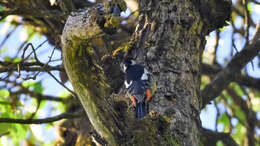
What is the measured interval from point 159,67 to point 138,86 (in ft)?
1.66

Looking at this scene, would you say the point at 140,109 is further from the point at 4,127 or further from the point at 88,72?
the point at 4,127

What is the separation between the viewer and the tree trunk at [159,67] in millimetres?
1995

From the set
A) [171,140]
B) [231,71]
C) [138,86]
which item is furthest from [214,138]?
[171,140]

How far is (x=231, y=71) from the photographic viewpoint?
3.94 metres

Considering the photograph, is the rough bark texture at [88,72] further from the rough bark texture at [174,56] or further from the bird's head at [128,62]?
the bird's head at [128,62]

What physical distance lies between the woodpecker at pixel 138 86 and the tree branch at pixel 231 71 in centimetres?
85

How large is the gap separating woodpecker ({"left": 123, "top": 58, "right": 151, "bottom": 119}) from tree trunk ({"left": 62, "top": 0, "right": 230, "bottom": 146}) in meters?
0.08

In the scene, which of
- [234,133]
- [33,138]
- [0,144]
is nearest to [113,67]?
[0,144]

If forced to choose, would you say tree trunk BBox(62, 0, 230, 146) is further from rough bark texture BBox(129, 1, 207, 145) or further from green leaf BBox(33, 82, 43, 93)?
green leaf BBox(33, 82, 43, 93)

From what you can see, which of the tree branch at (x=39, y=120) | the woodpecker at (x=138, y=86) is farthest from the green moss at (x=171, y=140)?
the tree branch at (x=39, y=120)

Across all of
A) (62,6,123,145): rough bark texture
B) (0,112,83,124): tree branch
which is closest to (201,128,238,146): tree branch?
(0,112,83,124): tree branch

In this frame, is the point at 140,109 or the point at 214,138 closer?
the point at 140,109

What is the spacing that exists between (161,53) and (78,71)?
116cm

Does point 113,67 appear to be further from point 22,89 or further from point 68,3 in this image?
point 22,89
